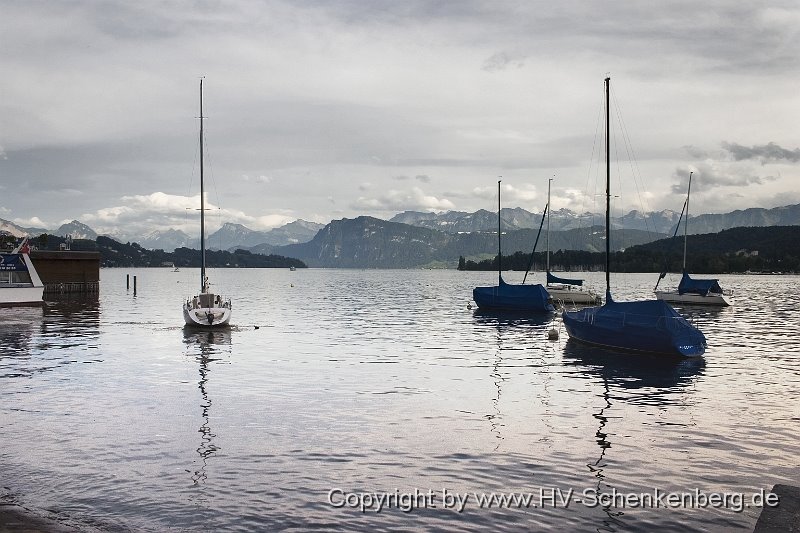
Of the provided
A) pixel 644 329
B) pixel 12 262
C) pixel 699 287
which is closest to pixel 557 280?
pixel 699 287

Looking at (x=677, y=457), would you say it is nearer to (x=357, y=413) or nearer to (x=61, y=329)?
(x=357, y=413)

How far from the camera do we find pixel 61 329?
2216 inches

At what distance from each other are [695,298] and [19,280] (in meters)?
87.1

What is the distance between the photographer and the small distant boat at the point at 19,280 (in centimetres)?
7781

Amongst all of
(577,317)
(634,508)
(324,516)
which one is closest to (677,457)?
(634,508)

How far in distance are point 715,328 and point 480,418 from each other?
155 feet

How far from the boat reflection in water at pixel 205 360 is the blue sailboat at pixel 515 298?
38024 mm

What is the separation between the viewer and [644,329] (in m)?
41.5

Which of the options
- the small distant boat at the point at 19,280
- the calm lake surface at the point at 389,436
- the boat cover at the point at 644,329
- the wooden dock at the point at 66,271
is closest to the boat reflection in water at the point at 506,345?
the calm lake surface at the point at 389,436

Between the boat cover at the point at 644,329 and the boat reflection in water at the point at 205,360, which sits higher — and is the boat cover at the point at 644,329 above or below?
above

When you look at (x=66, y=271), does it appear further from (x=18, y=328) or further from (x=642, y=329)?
(x=642, y=329)

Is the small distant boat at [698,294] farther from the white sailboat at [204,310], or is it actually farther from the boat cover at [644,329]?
the white sailboat at [204,310]

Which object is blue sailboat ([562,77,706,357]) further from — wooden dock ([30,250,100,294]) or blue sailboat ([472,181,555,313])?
wooden dock ([30,250,100,294])

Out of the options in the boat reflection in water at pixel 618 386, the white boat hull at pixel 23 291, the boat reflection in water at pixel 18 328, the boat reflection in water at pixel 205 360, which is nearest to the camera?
the boat reflection in water at pixel 618 386
